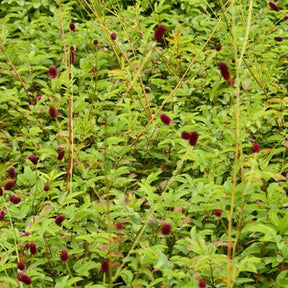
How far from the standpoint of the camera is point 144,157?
2928 mm

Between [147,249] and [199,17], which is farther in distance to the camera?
[199,17]

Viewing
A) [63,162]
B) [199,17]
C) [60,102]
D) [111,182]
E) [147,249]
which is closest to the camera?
[147,249]

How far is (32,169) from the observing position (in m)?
2.92

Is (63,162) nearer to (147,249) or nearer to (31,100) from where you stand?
(31,100)

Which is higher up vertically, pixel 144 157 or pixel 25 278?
pixel 25 278

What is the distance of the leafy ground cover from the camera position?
2111 millimetres

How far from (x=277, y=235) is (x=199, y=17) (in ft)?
7.48

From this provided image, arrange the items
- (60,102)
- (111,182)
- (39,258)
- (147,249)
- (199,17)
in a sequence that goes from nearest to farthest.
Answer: (147,249)
(39,258)
(111,182)
(60,102)
(199,17)

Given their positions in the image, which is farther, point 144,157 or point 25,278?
point 144,157

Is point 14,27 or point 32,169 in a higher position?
point 14,27

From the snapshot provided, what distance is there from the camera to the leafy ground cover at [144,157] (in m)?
2.11

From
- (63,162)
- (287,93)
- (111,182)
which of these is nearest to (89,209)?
(111,182)

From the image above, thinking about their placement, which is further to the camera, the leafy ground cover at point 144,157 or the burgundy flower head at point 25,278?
the leafy ground cover at point 144,157

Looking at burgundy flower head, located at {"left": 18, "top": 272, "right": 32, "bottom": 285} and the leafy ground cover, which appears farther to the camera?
the leafy ground cover
